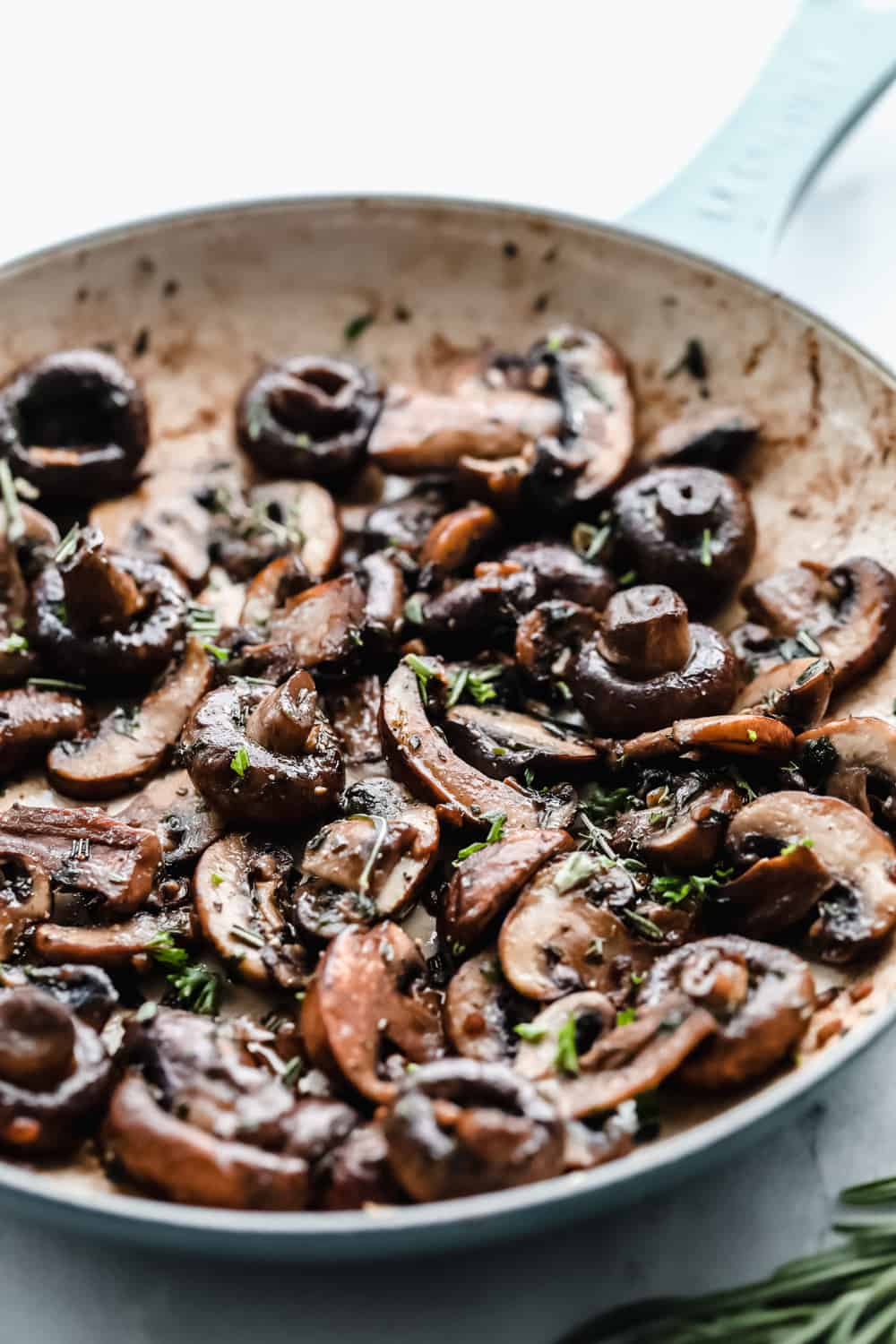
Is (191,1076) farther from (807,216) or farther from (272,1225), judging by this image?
(807,216)

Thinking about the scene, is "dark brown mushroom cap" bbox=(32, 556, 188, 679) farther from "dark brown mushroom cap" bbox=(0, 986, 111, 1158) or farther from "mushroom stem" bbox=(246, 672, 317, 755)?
"dark brown mushroom cap" bbox=(0, 986, 111, 1158)

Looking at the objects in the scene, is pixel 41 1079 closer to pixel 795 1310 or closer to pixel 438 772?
pixel 438 772

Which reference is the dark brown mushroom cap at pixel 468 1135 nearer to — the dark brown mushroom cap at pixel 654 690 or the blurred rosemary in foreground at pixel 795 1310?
the blurred rosemary in foreground at pixel 795 1310

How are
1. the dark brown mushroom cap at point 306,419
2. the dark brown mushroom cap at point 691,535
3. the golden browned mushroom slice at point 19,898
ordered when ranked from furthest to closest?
the dark brown mushroom cap at point 306,419
the dark brown mushroom cap at point 691,535
the golden browned mushroom slice at point 19,898

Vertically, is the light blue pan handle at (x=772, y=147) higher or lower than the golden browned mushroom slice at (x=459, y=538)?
higher

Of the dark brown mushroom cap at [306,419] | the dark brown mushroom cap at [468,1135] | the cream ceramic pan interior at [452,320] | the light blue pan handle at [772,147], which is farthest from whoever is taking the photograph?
the light blue pan handle at [772,147]

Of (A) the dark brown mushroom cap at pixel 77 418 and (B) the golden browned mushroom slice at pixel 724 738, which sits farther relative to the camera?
(A) the dark brown mushroom cap at pixel 77 418

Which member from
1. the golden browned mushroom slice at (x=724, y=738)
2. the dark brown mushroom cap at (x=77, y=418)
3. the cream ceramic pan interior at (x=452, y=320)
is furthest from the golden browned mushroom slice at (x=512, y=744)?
the dark brown mushroom cap at (x=77, y=418)
